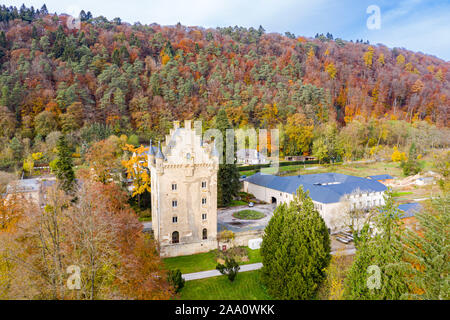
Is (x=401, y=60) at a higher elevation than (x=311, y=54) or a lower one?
lower

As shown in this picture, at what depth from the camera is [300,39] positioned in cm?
11638

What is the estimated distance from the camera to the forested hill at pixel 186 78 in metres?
61.7

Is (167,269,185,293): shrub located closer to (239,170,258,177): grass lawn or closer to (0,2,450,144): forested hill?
(239,170,258,177): grass lawn

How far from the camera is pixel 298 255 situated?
67.3 ft

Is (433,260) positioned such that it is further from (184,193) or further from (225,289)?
(184,193)

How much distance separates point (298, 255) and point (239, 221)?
49.6 ft

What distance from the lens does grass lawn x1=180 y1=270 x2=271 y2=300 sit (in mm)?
22031

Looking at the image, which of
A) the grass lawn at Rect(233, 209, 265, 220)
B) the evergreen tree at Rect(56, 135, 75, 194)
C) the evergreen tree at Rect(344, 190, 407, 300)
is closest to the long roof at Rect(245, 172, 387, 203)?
the grass lawn at Rect(233, 209, 265, 220)

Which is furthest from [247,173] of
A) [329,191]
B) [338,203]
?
[338,203]

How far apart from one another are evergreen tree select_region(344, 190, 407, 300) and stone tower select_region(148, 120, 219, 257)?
15.1m

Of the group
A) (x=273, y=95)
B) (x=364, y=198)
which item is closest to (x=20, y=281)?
(x=364, y=198)

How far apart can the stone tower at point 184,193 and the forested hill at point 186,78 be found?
3743cm

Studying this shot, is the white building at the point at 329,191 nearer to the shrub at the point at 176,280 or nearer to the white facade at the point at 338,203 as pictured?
the white facade at the point at 338,203
